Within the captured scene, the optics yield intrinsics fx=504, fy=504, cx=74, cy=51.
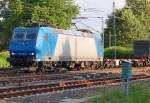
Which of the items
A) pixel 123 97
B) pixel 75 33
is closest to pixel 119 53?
pixel 75 33

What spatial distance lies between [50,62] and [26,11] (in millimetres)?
28930

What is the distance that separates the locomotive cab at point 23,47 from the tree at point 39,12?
2524 cm

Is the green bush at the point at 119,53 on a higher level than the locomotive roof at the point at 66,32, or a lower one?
lower

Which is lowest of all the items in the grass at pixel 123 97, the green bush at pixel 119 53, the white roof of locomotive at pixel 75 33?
the grass at pixel 123 97

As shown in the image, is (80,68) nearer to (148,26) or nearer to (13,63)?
(13,63)

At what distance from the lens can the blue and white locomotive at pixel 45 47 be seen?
32.6 metres

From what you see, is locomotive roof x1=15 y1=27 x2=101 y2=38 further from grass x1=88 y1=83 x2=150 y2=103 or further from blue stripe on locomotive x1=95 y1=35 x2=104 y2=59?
grass x1=88 y1=83 x2=150 y2=103

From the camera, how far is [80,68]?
40000 millimetres

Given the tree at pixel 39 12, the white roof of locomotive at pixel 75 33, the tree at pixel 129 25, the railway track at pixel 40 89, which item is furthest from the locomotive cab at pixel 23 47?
the tree at pixel 129 25

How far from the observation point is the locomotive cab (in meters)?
32.5

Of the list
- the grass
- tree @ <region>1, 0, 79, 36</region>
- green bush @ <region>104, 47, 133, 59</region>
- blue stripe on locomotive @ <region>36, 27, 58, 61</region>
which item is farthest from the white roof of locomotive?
green bush @ <region>104, 47, 133, 59</region>

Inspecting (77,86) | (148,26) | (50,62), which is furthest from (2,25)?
(77,86)

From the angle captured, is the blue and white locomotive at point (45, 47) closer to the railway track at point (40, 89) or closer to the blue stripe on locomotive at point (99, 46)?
the blue stripe on locomotive at point (99, 46)

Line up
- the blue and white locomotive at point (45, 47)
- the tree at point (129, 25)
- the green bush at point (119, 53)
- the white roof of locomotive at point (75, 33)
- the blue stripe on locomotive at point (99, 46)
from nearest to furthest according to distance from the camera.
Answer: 1. the blue and white locomotive at point (45, 47)
2. the white roof of locomotive at point (75, 33)
3. the blue stripe on locomotive at point (99, 46)
4. the green bush at point (119, 53)
5. the tree at point (129, 25)
